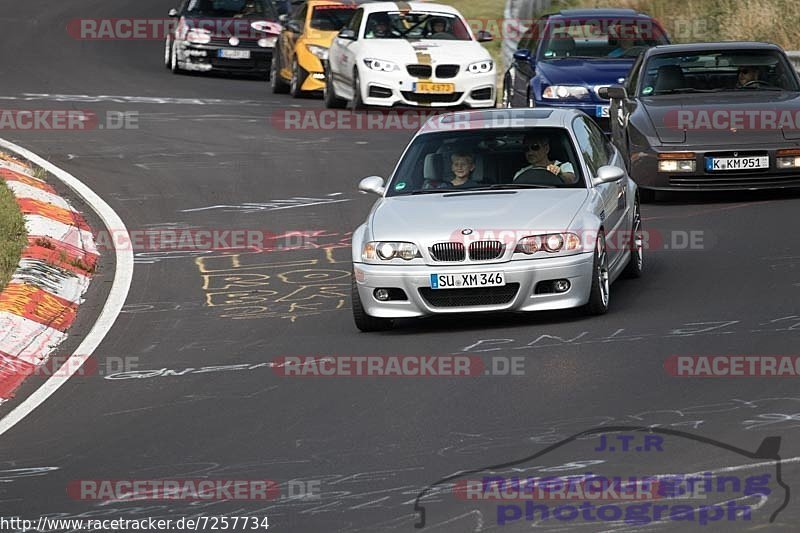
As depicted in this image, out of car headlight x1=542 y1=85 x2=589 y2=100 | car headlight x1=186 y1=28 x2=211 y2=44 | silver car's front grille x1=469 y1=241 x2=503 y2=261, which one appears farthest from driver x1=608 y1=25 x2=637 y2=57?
silver car's front grille x1=469 y1=241 x2=503 y2=261

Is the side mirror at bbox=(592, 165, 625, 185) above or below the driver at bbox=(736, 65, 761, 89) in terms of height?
above

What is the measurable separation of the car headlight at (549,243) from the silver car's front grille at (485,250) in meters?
0.12

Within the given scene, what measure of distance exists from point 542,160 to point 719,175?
4612 mm

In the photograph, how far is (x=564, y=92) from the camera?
21078mm

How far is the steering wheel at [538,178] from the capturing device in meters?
11.9

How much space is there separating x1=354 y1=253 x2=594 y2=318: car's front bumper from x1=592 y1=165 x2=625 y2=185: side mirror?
929 mm

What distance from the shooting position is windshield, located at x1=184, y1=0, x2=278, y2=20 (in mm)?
30827

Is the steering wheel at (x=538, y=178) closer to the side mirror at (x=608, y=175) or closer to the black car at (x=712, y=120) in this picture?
the side mirror at (x=608, y=175)

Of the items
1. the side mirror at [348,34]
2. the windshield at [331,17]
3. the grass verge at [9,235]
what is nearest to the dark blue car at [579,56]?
the side mirror at [348,34]

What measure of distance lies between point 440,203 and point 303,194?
663 centimetres

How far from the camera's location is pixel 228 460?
26.4ft

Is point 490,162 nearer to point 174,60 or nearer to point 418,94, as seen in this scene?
point 418,94

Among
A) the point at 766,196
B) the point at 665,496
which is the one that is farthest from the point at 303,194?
the point at 665,496

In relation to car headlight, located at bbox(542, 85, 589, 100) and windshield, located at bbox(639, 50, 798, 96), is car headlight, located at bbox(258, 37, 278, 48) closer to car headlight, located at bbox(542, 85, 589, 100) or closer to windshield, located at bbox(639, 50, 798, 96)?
car headlight, located at bbox(542, 85, 589, 100)
